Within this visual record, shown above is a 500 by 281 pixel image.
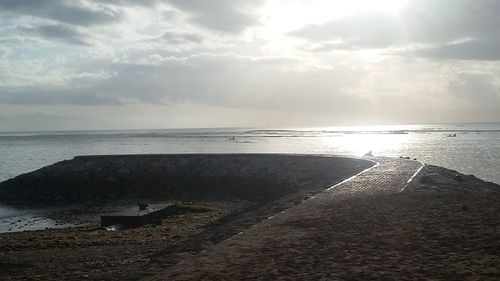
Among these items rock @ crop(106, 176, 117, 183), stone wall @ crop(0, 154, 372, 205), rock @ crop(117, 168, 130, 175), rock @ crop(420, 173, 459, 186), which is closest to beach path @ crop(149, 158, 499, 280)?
rock @ crop(420, 173, 459, 186)

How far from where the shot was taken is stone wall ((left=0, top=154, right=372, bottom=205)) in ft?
88.0

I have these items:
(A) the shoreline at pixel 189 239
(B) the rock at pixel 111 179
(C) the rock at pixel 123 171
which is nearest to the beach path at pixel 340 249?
(A) the shoreline at pixel 189 239

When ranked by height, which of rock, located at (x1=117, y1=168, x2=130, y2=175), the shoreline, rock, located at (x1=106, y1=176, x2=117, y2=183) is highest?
the shoreline

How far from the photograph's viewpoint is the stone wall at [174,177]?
26828 millimetres

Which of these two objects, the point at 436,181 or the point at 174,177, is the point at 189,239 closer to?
the point at 436,181

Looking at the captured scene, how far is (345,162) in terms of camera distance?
27.7 meters

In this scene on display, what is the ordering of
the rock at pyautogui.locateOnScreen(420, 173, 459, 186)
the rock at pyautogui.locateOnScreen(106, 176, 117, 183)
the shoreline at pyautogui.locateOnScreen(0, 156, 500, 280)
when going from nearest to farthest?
the shoreline at pyautogui.locateOnScreen(0, 156, 500, 280), the rock at pyautogui.locateOnScreen(420, 173, 459, 186), the rock at pyautogui.locateOnScreen(106, 176, 117, 183)

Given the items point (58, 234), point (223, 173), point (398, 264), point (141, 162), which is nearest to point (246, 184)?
point (223, 173)

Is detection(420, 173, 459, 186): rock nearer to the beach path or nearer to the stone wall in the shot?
the stone wall

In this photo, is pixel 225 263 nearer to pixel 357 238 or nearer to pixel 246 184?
pixel 357 238

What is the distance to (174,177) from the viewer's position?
31.7 meters

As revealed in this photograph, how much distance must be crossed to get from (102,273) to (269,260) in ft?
10.2

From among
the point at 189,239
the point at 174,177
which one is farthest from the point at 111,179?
the point at 189,239

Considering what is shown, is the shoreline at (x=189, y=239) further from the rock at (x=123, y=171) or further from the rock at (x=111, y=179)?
the rock at (x=123, y=171)
